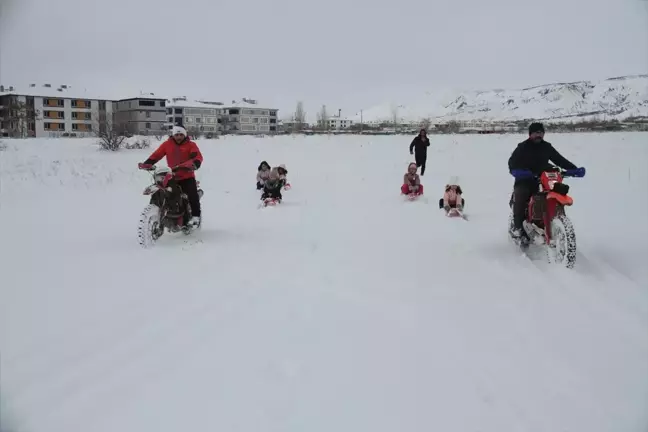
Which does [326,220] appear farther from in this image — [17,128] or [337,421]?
[17,128]

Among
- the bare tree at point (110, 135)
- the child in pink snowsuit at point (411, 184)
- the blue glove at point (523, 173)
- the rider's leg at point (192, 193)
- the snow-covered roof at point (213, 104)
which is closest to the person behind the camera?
the blue glove at point (523, 173)

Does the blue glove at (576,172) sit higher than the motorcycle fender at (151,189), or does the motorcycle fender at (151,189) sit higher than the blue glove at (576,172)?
the blue glove at (576,172)

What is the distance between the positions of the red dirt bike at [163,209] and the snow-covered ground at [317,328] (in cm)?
22

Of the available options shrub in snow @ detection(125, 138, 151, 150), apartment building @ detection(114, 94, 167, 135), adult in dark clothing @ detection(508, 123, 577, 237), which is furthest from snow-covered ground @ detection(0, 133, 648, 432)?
shrub in snow @ detection(125, 138, 151, 150)

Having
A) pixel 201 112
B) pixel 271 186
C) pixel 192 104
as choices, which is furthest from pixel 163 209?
pixel 201 112

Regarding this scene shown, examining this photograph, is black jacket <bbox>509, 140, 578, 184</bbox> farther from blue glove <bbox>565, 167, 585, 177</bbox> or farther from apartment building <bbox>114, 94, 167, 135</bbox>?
apartment building <bbox>114, 94, 167, 135</bbox>

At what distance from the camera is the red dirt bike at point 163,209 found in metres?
6.29

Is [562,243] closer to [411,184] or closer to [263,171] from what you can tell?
[411,184]

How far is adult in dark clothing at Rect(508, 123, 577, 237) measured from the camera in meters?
6.24

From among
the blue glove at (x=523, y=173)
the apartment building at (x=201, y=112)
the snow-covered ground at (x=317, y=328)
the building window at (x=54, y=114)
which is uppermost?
the apartment building at (x=201, y=112)

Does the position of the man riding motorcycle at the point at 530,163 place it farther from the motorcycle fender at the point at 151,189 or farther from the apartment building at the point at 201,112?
the apartment building at the point at 201,112

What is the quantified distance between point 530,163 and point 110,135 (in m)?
17.6

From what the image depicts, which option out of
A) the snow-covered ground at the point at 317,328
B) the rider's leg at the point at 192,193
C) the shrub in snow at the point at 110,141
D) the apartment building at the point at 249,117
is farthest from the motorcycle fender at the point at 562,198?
the apartment building at the point at 249,117

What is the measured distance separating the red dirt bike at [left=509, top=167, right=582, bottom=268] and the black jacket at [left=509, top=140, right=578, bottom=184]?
158 mm
